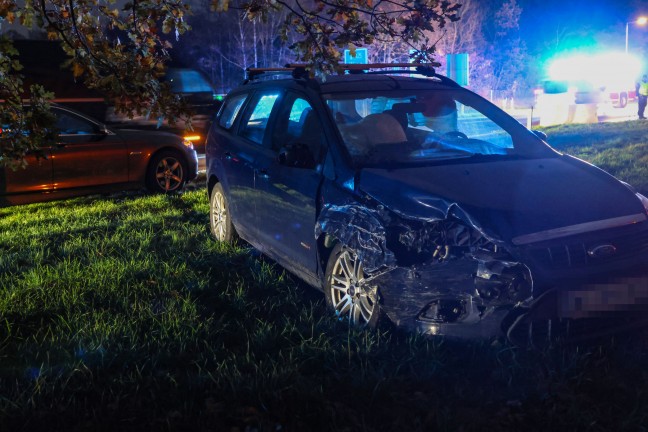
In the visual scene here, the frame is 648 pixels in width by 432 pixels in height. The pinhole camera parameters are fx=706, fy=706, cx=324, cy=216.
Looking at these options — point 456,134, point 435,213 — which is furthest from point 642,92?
point 435,213

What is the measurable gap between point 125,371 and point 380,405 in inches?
54.2

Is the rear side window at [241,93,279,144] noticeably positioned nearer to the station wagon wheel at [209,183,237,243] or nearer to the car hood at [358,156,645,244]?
the station wagon wheel at [209,183,237,243]

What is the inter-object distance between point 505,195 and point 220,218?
3.52m

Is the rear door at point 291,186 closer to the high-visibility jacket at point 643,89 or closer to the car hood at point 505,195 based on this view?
the car hood at point 505,195

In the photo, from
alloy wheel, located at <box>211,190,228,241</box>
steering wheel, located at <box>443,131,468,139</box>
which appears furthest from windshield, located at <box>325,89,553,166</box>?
alloy wheel, located at <box>211,190,228,241</box>

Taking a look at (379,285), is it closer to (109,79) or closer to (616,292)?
(616,292)

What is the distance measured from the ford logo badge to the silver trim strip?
10 cm

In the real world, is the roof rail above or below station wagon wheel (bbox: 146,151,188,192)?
above

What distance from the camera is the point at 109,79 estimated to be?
4.32 meters

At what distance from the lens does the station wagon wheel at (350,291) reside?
162 inches

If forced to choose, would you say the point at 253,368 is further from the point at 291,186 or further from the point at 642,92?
the point at 642,92

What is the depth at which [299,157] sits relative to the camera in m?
4.71

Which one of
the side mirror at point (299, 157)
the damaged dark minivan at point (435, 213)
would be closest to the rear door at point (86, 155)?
the damaged dark minivan at point (435, 213)

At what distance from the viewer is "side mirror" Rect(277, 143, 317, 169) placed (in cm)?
471
